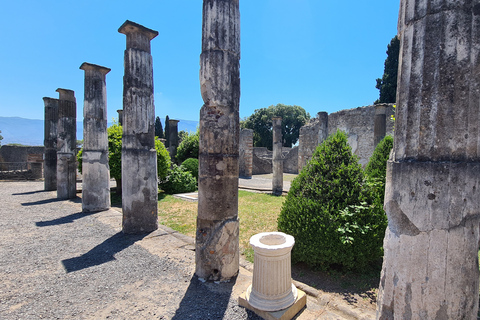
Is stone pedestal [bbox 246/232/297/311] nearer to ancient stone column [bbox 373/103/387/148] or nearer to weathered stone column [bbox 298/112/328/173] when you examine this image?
ancient stone column [bbox 373/103/387/148]

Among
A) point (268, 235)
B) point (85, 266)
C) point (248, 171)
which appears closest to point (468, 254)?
point (268, 235)

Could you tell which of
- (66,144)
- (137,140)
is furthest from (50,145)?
(137,140)

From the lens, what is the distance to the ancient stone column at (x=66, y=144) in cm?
981

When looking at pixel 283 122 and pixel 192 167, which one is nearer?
pixel 192 167

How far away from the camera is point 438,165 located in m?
1.77

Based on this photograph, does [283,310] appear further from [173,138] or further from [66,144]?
[173,138]

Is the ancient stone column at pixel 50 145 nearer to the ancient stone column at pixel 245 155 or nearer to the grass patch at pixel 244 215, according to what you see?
the grass patch at pixel 244 215

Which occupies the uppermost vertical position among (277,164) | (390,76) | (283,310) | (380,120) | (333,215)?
(390,76)

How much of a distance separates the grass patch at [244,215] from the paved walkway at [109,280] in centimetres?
56

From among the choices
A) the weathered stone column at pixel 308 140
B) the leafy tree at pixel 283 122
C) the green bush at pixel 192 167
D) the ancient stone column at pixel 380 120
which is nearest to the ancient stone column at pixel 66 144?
the green bush at pixel 192 167

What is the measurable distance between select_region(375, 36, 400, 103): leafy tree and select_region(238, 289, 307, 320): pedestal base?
2433 cm

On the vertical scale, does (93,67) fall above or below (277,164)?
above

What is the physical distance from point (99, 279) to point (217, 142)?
8.16 feet

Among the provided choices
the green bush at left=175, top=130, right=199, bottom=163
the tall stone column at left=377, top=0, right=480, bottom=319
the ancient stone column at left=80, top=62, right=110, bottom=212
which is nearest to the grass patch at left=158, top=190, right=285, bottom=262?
the ancient stone column at left=80, top=62, right=110, bottom=212
